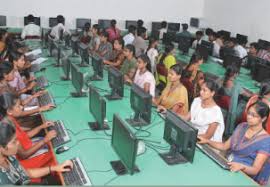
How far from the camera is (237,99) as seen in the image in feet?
11.8

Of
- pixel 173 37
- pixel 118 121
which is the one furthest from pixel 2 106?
pixel 173 37

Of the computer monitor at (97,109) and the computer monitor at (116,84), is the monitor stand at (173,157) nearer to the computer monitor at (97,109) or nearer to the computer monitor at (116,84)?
the computer monitor at (97,109)

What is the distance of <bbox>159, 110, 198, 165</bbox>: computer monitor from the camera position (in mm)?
2275

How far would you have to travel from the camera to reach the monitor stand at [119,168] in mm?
2326

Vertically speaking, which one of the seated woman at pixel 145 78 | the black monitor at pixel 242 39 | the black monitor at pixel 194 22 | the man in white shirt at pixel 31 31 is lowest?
the seated woman at pixel 145 78

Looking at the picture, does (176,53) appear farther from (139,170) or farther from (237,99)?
(139,170)

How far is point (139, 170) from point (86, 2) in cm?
783

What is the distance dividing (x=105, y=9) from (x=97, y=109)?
23.8ft

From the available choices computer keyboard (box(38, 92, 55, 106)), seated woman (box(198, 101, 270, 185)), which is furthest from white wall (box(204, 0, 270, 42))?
seated woman (box(198, 101, 270, 185))

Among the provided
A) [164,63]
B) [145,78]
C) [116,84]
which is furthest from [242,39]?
[116,84]

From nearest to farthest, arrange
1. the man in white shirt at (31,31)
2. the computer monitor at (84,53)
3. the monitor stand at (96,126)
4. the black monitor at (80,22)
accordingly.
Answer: the monitor stand at (96,126)
the computer monitor at (84,53)
the man in white shirt at (31,31)
the black monitor at (80,22)

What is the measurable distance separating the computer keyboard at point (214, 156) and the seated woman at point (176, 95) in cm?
82

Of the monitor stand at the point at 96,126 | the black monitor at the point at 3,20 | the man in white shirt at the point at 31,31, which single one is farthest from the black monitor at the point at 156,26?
the monitor stand at the point at 96,126

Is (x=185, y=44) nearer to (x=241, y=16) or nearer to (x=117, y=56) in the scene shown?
(x=117, y=56)
